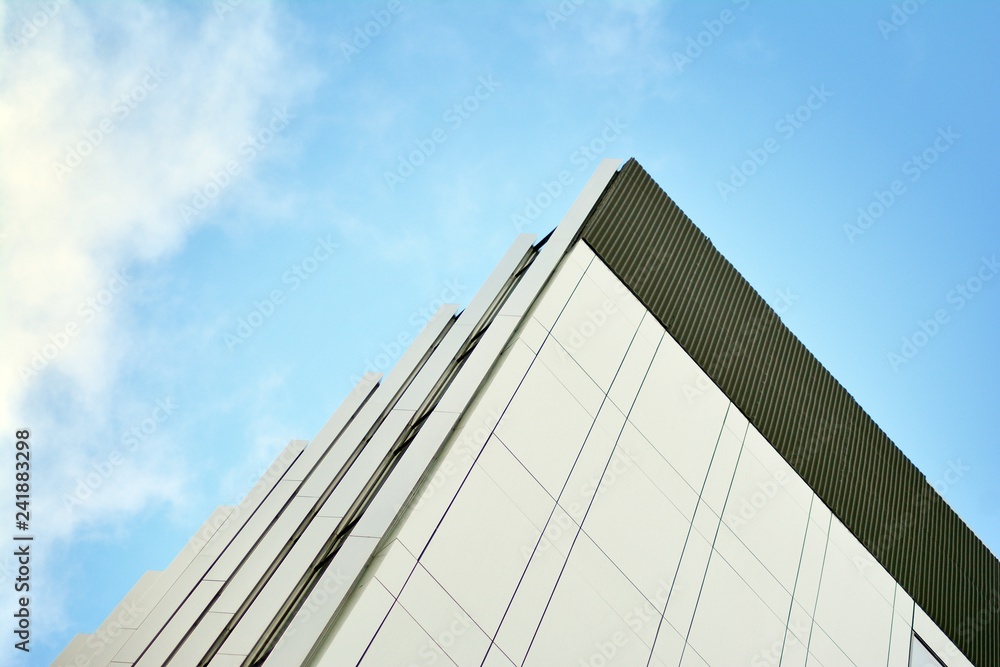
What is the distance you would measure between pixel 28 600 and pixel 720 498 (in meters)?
11.6

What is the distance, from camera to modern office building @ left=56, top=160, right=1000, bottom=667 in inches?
367

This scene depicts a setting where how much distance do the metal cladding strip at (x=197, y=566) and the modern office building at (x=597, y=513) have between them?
0.07m

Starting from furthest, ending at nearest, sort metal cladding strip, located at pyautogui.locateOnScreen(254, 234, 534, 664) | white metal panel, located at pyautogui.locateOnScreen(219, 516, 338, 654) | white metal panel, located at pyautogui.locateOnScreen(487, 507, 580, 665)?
white metal panel, located at pyautogui.locateOnScreen(219, 516, 338, 654) < white metal panel, located at pyautogui.locateOnScreen(487, 507, 580, 665) < metal cladding strip, located at pyautogui.locateOnScreen(254, 234, 534, 664)

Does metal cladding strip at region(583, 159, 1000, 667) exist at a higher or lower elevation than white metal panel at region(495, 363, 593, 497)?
higher

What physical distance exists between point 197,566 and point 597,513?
832 cm

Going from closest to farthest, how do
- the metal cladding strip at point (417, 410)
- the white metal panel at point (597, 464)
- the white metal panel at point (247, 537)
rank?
the metal cladding strip at point (417, 410)
the white metal panel at point (597, 464)
the white metal panel at point (247, 537)

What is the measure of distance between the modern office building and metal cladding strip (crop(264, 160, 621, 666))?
0.12ft

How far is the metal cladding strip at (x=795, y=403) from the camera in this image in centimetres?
1512

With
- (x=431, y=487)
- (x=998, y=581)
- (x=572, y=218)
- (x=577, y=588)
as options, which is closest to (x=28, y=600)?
(x=431, y=487)

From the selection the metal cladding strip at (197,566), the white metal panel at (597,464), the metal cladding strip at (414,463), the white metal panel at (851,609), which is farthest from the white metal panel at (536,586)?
the metal cladding strip at (197,566)

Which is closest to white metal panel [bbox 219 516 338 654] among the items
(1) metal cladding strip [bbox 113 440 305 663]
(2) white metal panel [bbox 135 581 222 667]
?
(2) white metal panel [bbox 135 581 222 667]

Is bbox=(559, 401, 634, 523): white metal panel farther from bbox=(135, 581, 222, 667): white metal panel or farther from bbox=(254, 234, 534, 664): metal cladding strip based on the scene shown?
bbox=(135, 581, 222, 667): white metal panel

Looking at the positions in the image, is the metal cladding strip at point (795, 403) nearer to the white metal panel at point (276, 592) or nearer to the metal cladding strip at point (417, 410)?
the metal cladding strip at point (417, 410)

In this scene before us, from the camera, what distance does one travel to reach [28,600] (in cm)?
1263
